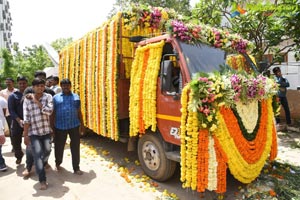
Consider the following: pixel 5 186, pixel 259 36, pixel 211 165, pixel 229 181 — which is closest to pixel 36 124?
pixel 5 186

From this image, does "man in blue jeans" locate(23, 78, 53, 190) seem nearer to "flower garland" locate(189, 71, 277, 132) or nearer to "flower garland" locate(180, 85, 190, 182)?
"flower garland" locate(180, 85, 190, 182)

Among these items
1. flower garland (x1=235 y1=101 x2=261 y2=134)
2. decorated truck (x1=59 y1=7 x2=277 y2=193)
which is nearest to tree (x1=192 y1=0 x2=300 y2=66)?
decorated truck (x1=59 y1=7 x2=277 y2=193)

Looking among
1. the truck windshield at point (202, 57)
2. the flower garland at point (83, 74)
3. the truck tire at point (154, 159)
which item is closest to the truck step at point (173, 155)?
the truck tire at point (154, 159)

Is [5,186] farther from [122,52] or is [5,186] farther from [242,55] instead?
[242,55]

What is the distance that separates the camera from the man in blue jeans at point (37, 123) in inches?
184

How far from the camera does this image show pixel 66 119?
17.0ft

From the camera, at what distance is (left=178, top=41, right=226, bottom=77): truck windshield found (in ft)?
14.1

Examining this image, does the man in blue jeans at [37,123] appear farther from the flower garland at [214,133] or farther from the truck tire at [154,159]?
the flower garland at [214,133]

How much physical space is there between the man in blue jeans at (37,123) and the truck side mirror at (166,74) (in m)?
2.02

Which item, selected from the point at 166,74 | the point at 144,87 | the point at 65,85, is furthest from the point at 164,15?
the point at 65,85

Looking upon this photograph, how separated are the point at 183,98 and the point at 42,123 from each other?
2.50 metres

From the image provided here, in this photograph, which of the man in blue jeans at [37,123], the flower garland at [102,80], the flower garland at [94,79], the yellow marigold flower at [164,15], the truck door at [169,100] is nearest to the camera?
the truck door at [169,100]

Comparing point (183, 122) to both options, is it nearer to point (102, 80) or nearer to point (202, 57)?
point (202, 57)

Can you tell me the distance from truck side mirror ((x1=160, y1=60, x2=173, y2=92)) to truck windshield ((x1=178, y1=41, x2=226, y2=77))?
31 centimetres
